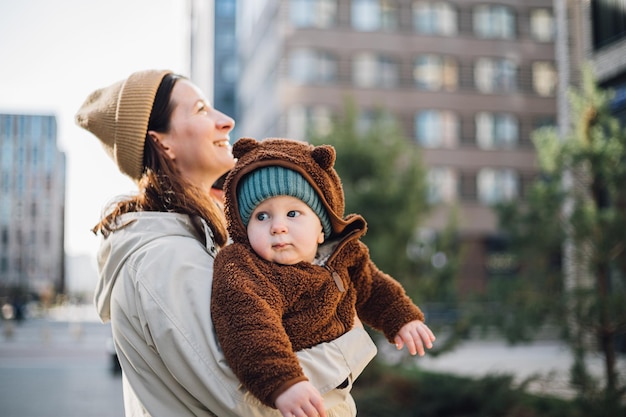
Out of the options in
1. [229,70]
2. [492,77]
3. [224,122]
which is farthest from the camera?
[229,70]

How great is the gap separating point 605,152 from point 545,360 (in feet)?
36.9

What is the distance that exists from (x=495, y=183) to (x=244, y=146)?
41494 mm

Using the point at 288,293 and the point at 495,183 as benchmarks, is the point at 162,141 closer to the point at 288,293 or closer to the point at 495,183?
the point at 288,293

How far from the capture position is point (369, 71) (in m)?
41.8

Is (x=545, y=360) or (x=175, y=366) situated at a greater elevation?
(x=175, y=366)

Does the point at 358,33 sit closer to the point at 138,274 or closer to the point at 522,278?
the point at 522,278

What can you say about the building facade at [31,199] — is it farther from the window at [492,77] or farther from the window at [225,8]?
the window at [492,77]

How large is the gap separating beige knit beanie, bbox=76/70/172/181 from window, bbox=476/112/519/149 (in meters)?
41.2

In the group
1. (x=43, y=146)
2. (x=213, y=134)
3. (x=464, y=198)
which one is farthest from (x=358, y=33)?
(x=43, y=146)

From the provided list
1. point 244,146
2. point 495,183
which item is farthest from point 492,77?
point 244,146

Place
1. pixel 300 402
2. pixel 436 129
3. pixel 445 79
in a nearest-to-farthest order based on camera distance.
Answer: pixel 300 402 → pixel 436 129 → pixel 445 79

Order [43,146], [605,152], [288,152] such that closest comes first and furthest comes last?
[288,152]
[605,152]
[43,146]

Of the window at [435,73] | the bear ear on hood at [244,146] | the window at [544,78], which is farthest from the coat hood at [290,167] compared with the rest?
the window at [544,78]

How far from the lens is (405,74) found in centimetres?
4238
